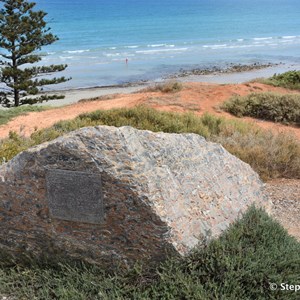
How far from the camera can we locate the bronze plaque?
3990mm

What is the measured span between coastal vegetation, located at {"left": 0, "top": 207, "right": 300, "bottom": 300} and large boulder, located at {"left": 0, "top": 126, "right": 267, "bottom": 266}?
133 mm

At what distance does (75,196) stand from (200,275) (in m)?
1.29

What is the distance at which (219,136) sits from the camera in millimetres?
9453

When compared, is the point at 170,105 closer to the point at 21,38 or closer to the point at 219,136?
the point at 219,136

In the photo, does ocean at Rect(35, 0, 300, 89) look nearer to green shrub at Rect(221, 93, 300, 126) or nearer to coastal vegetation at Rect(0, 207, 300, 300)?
green shrub at Rect(221, 93, 300, 126)

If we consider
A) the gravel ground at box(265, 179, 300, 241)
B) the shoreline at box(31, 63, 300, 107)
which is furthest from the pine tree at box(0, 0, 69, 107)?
the gravel ground at box(265, 179, 300, 241)

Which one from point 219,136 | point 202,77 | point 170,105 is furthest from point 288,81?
point 202,77

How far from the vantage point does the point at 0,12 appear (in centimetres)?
2486

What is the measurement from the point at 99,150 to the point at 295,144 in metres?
5.91

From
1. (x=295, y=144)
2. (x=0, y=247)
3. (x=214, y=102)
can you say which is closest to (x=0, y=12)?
(x=214, y=102)

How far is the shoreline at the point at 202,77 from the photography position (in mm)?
29402

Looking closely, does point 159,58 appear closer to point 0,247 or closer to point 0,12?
point 0,12

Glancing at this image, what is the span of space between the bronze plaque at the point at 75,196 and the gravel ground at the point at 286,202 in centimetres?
257

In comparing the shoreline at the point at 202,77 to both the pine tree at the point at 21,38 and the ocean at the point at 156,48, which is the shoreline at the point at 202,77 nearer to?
the ocean at the point at 156,48
